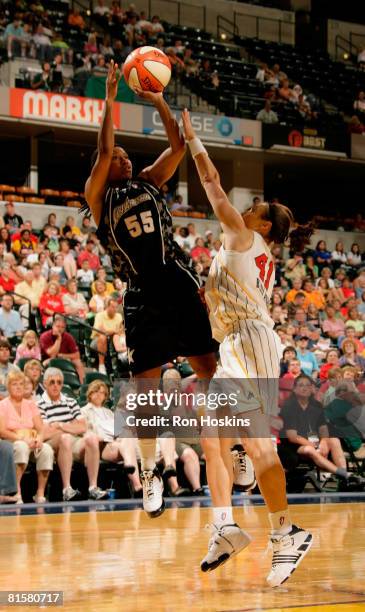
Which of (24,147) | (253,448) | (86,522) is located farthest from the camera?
(24,147)

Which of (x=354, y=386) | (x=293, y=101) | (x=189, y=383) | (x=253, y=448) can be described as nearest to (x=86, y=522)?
(x=189, y=383)

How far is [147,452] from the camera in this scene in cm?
586

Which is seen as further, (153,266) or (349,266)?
(349,266)

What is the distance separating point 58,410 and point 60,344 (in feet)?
6.19

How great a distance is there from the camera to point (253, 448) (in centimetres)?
496

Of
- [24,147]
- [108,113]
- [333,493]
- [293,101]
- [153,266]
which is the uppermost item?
[293,101]

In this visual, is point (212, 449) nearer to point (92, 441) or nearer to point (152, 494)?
point (152, 494)

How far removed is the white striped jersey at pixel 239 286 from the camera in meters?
5.16

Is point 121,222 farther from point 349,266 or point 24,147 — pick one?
point 24,147

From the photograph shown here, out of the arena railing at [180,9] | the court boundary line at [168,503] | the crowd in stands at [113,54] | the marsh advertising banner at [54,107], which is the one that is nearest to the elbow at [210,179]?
the court boundary line at [168,503]

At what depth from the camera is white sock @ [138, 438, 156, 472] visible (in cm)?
582

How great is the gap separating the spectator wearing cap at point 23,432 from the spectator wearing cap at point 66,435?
17 cm

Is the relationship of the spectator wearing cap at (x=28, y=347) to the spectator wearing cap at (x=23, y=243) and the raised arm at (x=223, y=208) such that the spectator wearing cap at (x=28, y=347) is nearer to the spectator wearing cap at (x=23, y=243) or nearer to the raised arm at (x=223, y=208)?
the spectator wearing cap at (x=23, y=243)

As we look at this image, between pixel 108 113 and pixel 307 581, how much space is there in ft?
9.42
